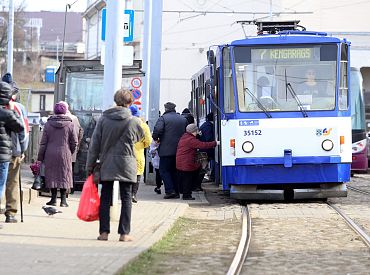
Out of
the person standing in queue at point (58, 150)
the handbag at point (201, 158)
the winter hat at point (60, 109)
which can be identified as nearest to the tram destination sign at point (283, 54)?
the handbag at point (201, 158)

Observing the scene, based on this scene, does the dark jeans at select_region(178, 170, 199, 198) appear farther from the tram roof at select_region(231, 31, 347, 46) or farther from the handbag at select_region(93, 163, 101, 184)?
the handbag at select_region(93, 163, 101, 184)

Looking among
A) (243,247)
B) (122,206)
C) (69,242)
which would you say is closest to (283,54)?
(243,247)

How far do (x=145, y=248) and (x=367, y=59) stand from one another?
2776 centimetres

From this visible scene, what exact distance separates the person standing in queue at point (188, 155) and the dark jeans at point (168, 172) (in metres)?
0.43

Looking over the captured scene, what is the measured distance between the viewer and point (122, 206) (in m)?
11.1

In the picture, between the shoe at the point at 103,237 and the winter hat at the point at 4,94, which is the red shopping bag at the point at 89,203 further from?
the winter hat at the point at 4,94

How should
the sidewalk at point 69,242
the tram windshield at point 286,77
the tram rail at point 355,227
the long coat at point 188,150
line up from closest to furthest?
the sidewalk at point 69,242 → the tram rail at point 355,227 → the tram windshield at point 286,77 → the long coat at point 188,150

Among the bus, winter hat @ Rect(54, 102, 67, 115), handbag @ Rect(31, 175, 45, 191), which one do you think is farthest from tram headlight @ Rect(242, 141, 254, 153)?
the bus

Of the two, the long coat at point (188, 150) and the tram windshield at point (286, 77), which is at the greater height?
the tram windshield at point (286, 77)

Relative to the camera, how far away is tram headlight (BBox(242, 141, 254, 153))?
16703mm

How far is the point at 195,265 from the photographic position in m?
9.91

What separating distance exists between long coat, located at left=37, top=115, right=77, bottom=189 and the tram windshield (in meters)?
3.56

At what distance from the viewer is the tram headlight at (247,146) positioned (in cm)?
1670

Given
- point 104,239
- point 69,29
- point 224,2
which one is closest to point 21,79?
point 69,29
